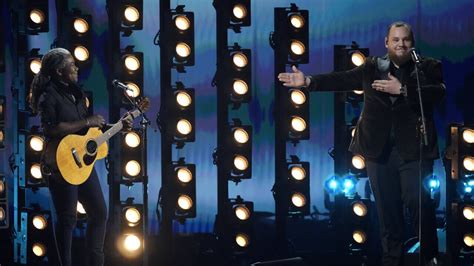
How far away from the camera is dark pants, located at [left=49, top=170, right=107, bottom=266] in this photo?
5.79m

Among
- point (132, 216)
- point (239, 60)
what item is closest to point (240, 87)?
point (239, 60)

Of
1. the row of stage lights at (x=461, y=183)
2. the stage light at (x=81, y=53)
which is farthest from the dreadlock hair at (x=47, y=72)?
the row of stage lights at (x=461, y=183)

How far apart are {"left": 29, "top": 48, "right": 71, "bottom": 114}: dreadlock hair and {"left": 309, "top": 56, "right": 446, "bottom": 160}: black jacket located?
6.60 feet

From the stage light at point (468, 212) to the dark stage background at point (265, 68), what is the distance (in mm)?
1067

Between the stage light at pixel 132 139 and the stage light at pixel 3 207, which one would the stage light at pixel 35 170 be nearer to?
the stage light at pixel 3 207

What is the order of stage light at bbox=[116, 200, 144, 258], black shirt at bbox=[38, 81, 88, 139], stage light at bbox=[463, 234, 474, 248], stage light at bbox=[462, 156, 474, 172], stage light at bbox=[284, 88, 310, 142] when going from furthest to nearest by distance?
1. stage light at bbox=[284, 88, 310, 142]
2. stage light at bbox=[116, 200, 144, 258]
3. stage light at bbox=[463, 234, 474, 248]
4. stage light at bbox=[462, 156, 474, 172]
5. black shirt at bbox=[38, 81, 88, 139]

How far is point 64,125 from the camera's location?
19.1ft

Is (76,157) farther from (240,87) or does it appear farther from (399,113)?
(399,113)

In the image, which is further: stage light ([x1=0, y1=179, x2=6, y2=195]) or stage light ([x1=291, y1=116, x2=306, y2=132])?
stage light ([x1=291, y1=116, x2=306, y2=132])

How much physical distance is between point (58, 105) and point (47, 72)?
246mm

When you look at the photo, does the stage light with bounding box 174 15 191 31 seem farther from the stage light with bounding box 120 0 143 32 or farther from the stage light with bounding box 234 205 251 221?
the stage light with bounding box 234 205 251 221

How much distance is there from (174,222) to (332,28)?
2322mm

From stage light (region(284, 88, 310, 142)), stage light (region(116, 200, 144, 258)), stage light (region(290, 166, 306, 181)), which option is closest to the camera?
stage light (region(116, 200, 144, 258))

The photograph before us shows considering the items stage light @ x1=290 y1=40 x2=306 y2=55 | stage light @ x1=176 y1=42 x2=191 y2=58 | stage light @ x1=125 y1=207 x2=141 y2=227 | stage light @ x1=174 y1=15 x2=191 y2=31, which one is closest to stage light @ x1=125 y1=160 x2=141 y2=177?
stage light @ x1=125 y1=207 x2=141 y2=227
